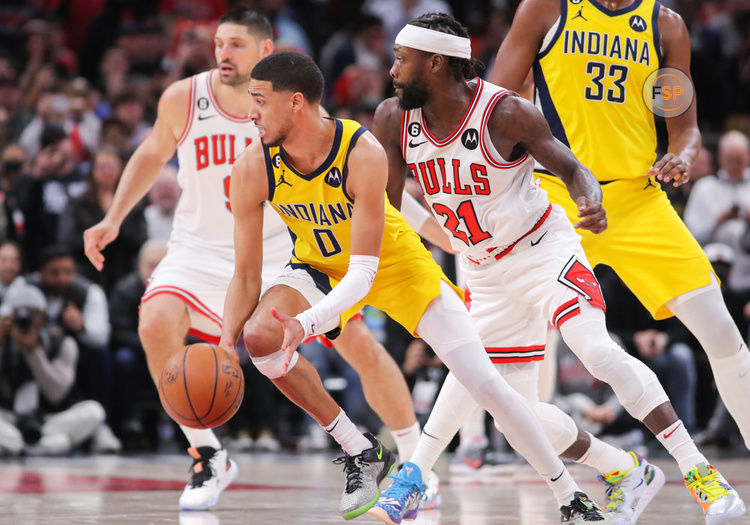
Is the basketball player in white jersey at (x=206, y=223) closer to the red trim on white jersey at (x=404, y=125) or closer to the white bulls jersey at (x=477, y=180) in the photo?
the white bulls jersey at (x=477, y=180)

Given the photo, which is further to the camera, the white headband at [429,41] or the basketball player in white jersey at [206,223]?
the basketball player in white jersey at [206,223]

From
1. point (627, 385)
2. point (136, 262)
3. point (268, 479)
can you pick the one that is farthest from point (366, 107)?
point (627, 385)

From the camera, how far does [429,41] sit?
16.4 ft

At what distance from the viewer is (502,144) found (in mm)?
4977

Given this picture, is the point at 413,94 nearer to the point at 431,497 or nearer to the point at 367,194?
the point at 367,194

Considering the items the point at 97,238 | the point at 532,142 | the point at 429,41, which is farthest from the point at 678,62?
the point at 97,238

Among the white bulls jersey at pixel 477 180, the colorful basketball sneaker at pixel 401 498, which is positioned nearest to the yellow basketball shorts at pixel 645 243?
the white bulls jersey at pixel 477 180

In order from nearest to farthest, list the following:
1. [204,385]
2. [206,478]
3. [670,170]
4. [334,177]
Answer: [204,385]
[334,177]
[670,170]
[206,478]

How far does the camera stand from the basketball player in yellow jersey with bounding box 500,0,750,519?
536 cm

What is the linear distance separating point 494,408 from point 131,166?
2727 millimetres

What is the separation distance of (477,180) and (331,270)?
29.8 inches

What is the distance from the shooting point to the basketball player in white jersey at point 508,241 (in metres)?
4.89

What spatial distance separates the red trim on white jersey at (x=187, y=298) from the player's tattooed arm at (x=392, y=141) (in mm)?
1518

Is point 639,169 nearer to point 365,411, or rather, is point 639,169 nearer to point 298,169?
point 298,169
